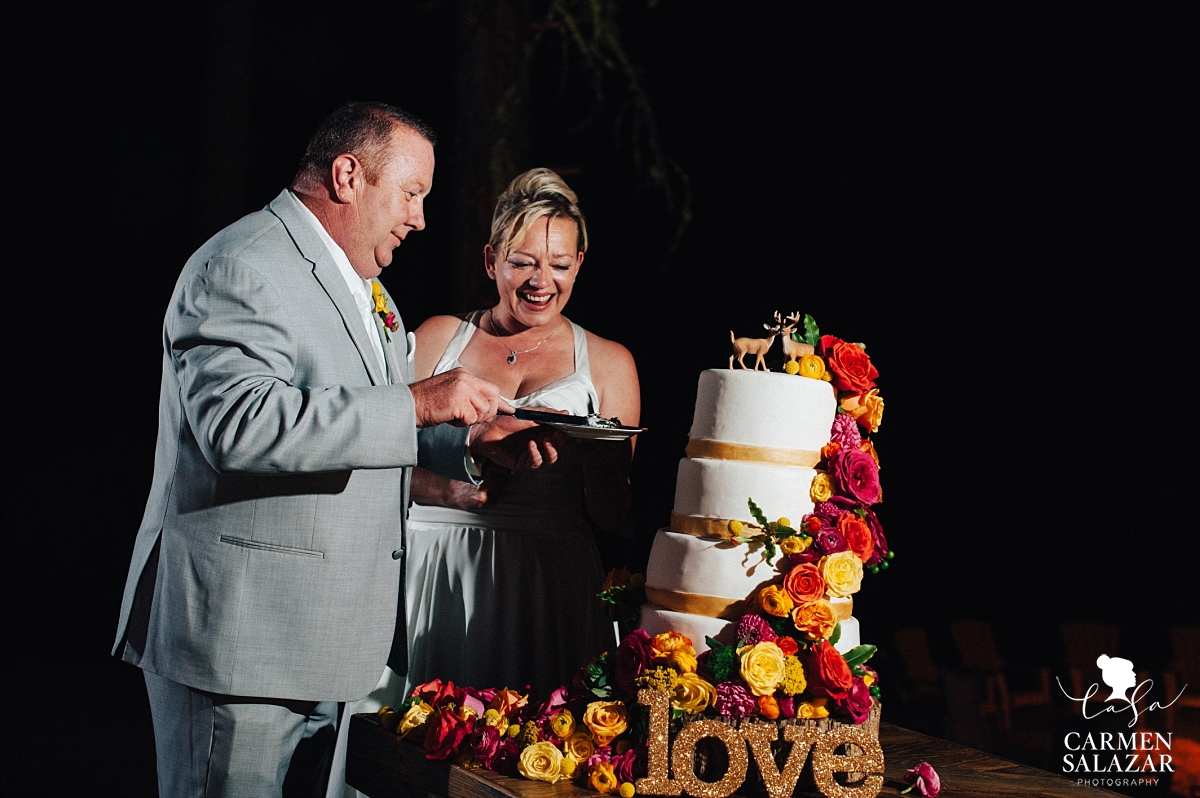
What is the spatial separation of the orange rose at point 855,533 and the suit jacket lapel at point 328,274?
→ 3.23ft

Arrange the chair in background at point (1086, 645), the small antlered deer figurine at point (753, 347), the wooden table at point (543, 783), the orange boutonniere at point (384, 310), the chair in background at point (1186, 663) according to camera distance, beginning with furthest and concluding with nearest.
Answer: the chair in background at point (1086, 645) < the chair in background at point (1186, 663) < the orange boutonniere at point (384, 310) < the small antlered deer figurine at point (753, 347) < the wooden table at point (543, 783)

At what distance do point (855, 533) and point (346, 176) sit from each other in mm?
1267

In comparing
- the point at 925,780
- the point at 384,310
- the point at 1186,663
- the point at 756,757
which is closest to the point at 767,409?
the point at 756,757

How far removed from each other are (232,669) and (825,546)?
1159 millimetres

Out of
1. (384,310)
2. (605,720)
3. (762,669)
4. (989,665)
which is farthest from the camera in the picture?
(989,665)

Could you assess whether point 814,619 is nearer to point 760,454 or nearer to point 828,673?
point 828,673

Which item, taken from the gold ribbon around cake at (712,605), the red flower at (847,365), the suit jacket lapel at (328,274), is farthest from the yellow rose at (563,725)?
the red flower at (847,365)

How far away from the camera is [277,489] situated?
2.09 m

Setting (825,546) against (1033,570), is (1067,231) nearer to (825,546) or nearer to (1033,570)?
(1033,570)

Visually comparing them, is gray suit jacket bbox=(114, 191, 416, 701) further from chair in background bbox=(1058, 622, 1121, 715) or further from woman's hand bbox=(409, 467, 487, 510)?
chair in background bbox=(1058, 622, 1121, 715)

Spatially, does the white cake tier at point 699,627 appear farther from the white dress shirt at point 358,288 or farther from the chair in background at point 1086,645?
the chair in background at point 1086,645

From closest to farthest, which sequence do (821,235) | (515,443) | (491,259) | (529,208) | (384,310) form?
(384,310)
(515,443)
(529,208)
(491,259)
(821,235)

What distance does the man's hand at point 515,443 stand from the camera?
252 cm

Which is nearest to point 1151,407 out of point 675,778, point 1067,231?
point 1067,231
